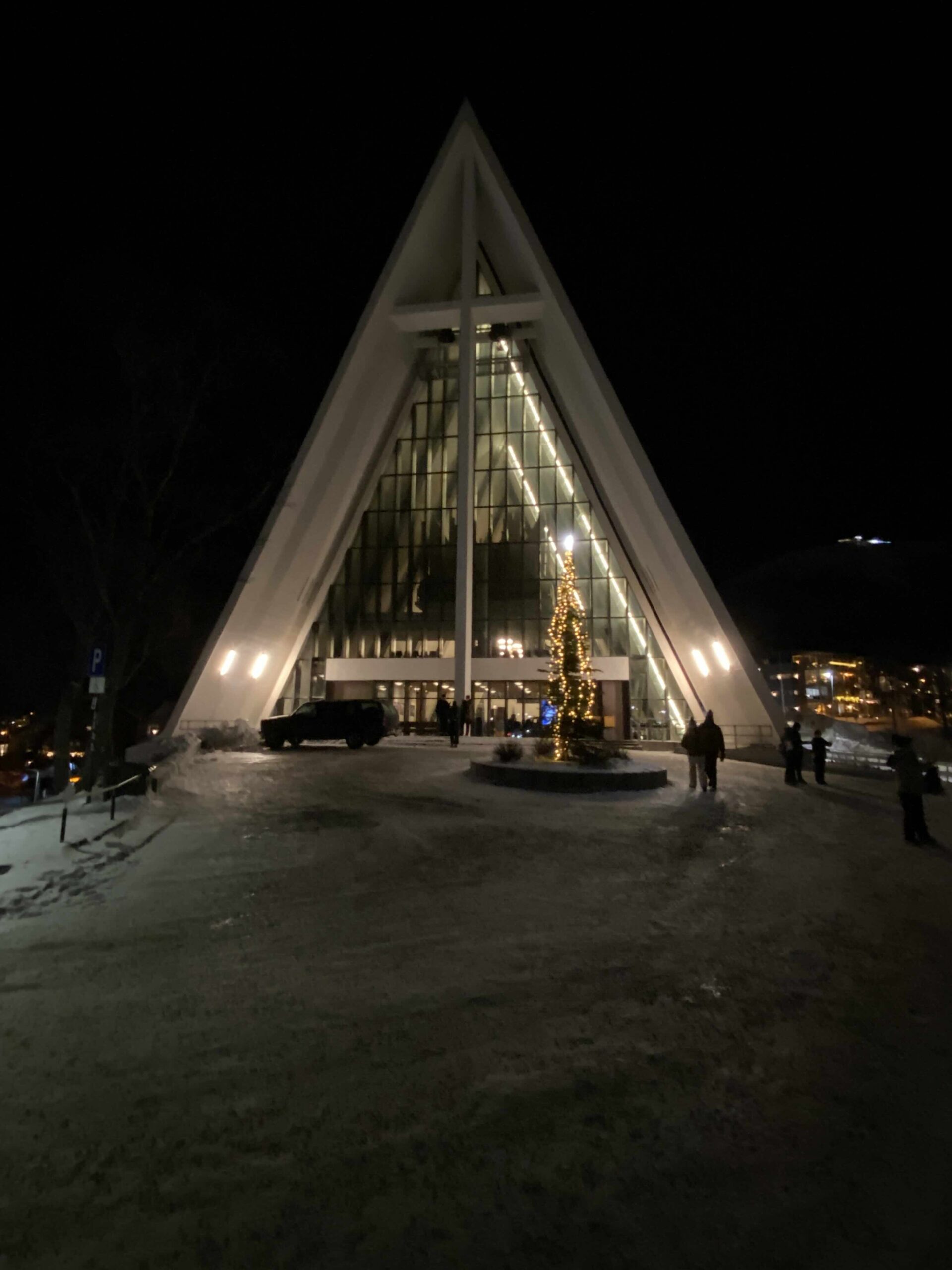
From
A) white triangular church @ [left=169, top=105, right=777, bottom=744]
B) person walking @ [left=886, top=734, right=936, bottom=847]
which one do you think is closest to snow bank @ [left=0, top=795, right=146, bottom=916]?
person walking @ [left=886, top=734, right=936, bottom=847]

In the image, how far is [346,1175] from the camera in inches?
97.7

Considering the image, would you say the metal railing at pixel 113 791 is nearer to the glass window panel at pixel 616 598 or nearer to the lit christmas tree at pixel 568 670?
the lit christmas tree at pixel 568 670

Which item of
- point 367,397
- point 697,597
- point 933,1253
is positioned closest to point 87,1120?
point 933,1253

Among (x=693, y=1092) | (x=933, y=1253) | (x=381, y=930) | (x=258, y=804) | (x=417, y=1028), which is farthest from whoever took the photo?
(x=258, y=804)

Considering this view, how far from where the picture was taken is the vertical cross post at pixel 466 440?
24.7 meters

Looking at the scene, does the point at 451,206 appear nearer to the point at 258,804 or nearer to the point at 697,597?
the point at 697,597

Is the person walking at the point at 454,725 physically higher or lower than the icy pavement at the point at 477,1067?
higher

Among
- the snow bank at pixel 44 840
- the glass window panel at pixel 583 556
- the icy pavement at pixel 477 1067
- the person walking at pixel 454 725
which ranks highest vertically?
the glass window panel at pixel 583 556

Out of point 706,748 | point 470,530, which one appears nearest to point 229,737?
point 470,530

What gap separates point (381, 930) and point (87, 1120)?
2280 millimetres

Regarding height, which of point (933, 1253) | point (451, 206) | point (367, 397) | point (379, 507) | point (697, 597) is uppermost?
point (451, 206)

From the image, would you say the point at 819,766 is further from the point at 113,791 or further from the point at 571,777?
the point at 113,791

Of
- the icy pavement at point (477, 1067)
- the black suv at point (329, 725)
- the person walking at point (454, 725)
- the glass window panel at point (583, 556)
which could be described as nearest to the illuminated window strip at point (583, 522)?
the glass window panel at point (583, 556)

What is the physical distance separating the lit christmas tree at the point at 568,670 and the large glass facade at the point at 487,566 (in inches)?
542
